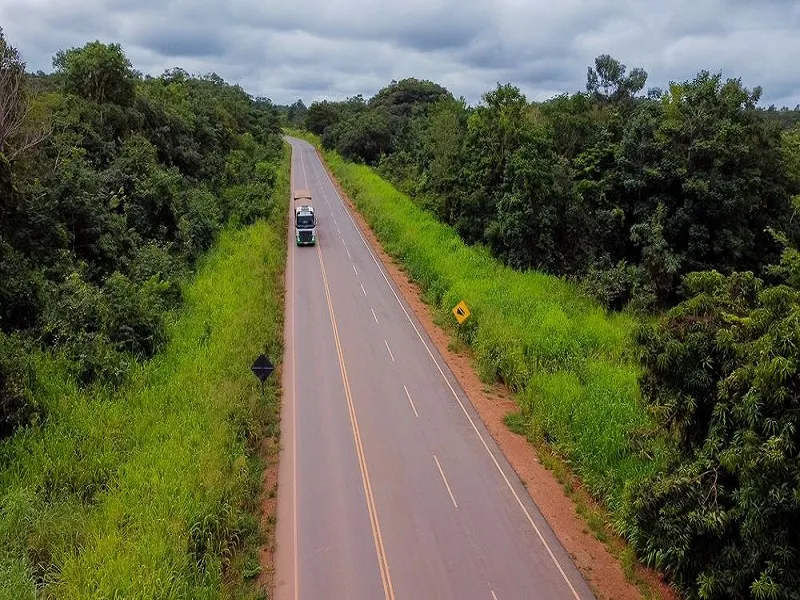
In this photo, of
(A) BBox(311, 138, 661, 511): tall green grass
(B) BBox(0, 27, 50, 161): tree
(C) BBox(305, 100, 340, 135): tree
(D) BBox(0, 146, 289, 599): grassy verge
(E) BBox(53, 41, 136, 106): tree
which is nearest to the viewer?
(D) BBox(0, 146, 289, 599): grassy verge

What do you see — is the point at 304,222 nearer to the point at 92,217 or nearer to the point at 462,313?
the point at 92,217

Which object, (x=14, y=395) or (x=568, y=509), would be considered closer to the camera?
(x=568, y=509)

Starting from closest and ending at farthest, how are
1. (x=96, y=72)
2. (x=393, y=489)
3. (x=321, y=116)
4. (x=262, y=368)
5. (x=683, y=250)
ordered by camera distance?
(x=393, y=489) < (x=262, y=368) < (x=683, y=250) < (x=96, y=72) < (x=321, y=116)

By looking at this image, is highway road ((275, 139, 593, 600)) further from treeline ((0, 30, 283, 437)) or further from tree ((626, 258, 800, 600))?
treeline ((0, 30, 283, 437))

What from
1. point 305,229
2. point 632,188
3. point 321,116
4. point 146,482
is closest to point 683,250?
point 632,188

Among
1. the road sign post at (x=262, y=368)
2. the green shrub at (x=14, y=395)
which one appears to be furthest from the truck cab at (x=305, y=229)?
the green shrub at (x=14, y=395)

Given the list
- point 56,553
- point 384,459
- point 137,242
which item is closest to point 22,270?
point 137,242

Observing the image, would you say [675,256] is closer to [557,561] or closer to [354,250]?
[354,250]

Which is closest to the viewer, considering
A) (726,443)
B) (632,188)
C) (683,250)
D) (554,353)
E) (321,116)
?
(726,443)

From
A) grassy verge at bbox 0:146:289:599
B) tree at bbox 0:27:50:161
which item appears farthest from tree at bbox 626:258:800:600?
tree at bbox 0:27:50:161
